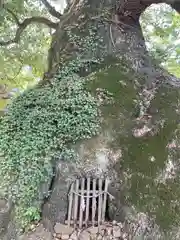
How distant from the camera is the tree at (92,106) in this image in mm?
4152

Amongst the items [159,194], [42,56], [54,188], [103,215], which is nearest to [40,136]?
[54,188]

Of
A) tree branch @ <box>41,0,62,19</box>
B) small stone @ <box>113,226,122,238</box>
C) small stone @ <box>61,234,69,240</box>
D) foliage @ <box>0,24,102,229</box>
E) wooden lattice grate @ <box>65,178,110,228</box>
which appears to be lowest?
small stone @ <box>61,234,69,240</box>

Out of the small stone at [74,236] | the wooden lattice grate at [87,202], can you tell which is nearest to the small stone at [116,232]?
the wooden lattice grate at [87,202]

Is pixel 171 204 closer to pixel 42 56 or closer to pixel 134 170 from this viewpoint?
pixel 134 170

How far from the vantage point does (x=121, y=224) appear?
13.1ft

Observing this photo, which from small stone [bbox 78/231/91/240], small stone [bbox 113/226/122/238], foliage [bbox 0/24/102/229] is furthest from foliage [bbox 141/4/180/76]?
small stone [bbox 78/231/91/240]

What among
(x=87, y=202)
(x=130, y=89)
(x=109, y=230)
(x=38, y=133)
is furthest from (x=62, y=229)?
(x=130, y=89)

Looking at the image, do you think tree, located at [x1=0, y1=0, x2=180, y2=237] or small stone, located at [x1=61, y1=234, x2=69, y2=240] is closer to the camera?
small stone, located at [x1=61, y1=234, x2=69, y2=240]

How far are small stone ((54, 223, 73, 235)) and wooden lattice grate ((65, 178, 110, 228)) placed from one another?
3.3 inches

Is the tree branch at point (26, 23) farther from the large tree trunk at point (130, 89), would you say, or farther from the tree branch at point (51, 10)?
the large tree trunk at point (130, 89)

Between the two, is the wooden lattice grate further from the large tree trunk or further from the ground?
the large tree trunk

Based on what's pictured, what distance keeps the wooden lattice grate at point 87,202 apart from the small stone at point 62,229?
85mm

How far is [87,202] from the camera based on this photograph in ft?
13.5

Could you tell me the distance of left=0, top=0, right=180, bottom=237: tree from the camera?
4152 millimetres
